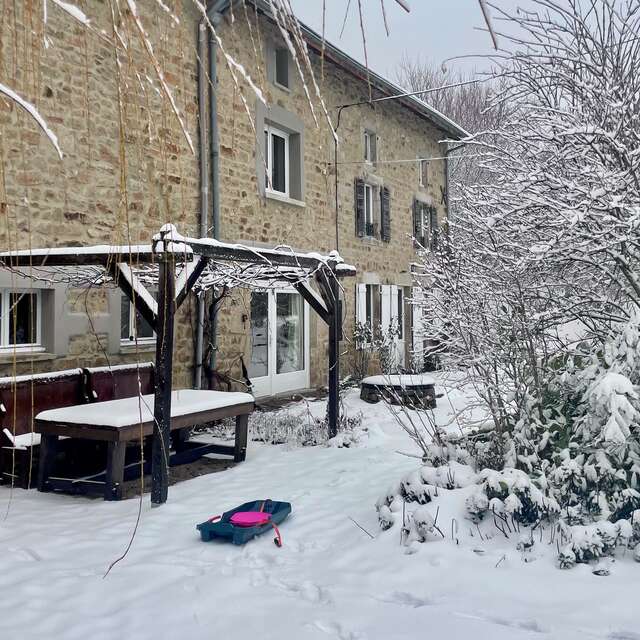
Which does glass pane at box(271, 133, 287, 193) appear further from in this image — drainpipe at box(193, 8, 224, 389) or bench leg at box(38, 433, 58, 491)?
bench leg at box(38, 433, 58, 491)

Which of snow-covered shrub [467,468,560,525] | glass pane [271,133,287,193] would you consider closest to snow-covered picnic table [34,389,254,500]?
snow-covered shrub [467,468,560,525]

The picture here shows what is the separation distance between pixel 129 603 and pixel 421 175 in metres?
13.4

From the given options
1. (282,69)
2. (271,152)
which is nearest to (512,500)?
(271,152)

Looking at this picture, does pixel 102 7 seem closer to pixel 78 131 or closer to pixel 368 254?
pixel 78 131

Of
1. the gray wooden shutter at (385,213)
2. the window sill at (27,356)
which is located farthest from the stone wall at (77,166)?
the gray wooden shutter at (385,213)

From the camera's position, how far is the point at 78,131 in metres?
7.23

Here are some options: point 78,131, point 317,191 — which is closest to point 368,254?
point 317,191

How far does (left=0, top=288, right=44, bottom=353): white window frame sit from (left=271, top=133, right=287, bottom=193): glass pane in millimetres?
4716

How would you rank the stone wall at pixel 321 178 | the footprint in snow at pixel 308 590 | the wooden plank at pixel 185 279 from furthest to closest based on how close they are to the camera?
the stone wall at pixel 321 178 → the wooden plank at pixel 185 279 → the footprint in snow at pixel 308 590

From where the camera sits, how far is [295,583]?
3.66 meters

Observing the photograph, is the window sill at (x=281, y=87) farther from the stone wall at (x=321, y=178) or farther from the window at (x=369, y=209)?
the window at (x=369, y=209)

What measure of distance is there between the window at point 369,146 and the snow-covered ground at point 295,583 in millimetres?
9142

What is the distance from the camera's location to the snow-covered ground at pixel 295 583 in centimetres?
313

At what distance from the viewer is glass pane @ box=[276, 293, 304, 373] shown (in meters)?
11.1
